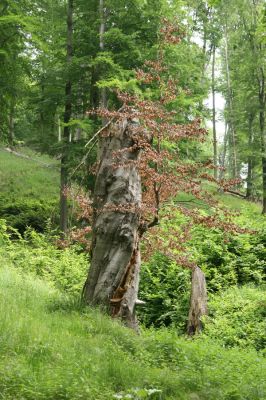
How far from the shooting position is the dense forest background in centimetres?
535

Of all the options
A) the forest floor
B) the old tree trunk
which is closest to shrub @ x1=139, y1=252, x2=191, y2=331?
the forest floor

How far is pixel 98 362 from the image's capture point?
17.7ft

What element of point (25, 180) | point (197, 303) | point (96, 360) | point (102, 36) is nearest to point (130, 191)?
point (96, 360)

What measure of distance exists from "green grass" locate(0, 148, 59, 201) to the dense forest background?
14 centimetres

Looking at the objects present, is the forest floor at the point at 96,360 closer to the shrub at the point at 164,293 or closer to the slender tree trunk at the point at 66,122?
the shrub at the point at 164,293

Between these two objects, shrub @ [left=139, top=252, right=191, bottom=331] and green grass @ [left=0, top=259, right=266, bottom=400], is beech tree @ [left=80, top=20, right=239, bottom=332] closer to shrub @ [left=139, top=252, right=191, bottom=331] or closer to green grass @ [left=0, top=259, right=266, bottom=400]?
green grass @ [left=0, top=259, right=266, bottom=400]

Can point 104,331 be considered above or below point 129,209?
below

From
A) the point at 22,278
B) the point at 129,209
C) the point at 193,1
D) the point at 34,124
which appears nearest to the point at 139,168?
the point at 129,209

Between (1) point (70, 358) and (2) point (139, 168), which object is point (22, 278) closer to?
(2) point (139, 168)

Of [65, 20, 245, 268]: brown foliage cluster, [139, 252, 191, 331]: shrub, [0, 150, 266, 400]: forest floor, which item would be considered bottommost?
[139, 252, 191, 331]: shrub

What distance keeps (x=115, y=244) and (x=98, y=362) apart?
7.97ft

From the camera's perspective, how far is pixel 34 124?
68.1 ft

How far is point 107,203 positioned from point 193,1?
1235 inches

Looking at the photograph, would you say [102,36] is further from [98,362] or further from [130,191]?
[98,362]
